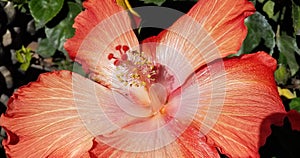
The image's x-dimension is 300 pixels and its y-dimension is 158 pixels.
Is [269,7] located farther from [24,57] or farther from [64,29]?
[24,57]

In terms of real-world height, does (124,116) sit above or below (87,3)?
below

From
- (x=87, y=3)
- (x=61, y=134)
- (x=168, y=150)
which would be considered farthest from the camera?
(x=87, y=3)

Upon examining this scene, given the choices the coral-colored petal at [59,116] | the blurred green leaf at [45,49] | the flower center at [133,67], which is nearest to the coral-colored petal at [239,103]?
the flower center at [133,67]

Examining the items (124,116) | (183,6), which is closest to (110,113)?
(124,116)

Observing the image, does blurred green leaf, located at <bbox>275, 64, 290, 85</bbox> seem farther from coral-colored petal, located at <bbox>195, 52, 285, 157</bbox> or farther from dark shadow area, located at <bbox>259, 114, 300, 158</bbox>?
coral-colored petal, located at <bbox>195, 52, 285, 157</bbox>

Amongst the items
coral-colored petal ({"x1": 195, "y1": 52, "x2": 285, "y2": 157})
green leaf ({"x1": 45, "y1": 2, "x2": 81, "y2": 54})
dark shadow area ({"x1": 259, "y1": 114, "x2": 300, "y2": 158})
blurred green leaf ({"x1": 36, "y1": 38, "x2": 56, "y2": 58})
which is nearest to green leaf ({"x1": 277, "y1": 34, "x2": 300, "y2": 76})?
dark shadow area ({"x1": 259, "y1": 114, "x2": 300, "y2": 158})

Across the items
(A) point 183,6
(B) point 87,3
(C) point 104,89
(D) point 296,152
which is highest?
(B) point 87,3

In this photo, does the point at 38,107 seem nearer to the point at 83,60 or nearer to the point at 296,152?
the point at 83,60
